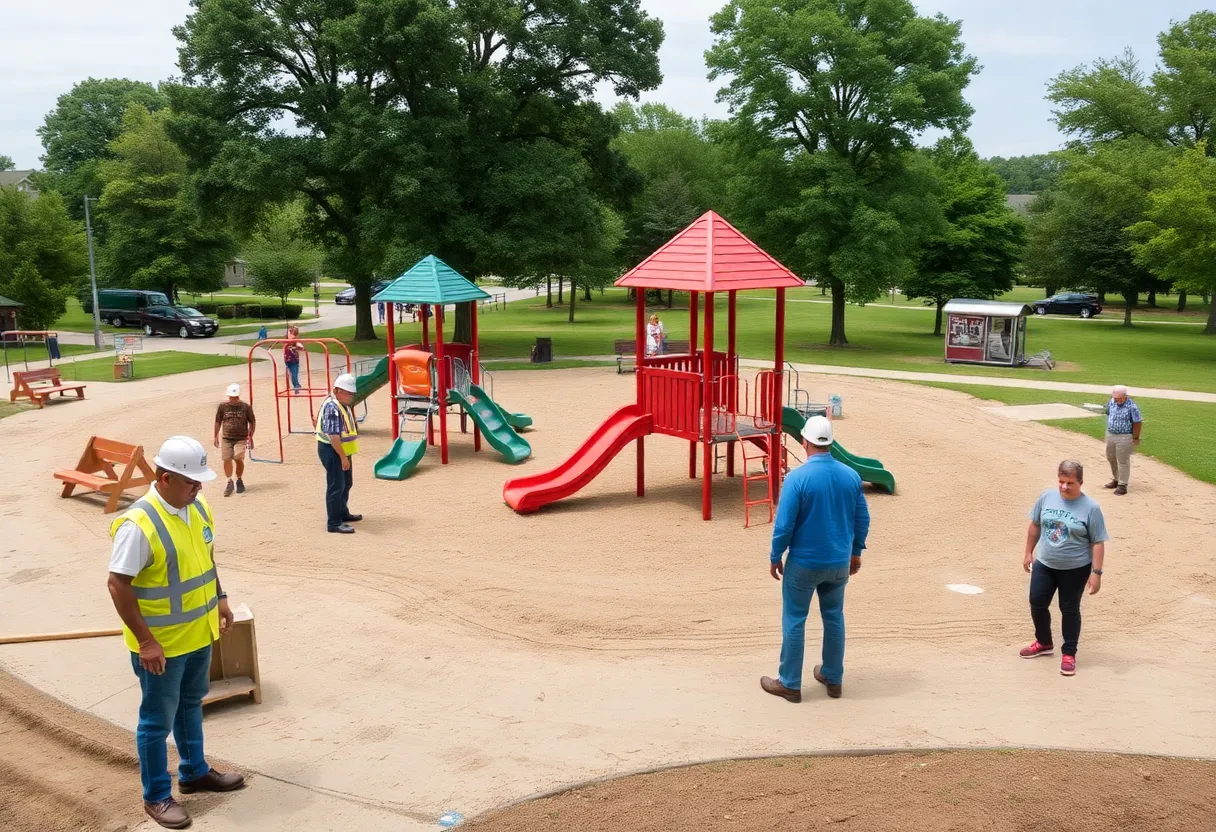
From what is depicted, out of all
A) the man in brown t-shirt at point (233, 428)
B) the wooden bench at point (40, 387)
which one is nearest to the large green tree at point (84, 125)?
the wooden bench at point (40, 387)

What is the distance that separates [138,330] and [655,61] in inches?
1106

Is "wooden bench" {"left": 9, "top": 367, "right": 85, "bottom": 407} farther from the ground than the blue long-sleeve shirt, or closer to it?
closer to it

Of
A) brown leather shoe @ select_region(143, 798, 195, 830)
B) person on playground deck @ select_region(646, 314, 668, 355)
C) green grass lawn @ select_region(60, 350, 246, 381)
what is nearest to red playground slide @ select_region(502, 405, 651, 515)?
brown leather shoe @ select_region(143, 798, 195, 830)

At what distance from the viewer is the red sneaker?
8.88m

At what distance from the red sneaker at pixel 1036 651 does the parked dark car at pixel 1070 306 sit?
55409 millimetres

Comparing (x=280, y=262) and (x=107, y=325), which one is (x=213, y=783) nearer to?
(x=280, y=262)

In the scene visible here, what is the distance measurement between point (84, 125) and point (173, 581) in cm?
8364

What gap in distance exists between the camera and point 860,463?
51.3 feet

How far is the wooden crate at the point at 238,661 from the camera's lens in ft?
25.7

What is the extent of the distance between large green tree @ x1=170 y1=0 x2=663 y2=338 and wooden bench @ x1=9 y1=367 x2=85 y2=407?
9585 mm

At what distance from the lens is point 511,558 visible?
1238 cm

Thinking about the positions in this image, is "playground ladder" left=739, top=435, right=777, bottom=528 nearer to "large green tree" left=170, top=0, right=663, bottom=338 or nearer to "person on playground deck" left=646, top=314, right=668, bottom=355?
"person on playground deck" left=646, top=314, right=668, bottom=355

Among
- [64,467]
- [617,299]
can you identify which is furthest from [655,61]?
[617,299]

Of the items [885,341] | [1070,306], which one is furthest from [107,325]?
[1070,306]
